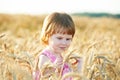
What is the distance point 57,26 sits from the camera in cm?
302

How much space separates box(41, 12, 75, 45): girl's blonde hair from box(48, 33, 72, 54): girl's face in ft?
0.07

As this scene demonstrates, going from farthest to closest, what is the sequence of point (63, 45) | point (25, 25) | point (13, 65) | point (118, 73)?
point (25, 25) → point (63, 45) → point (118, 73) → point (13, 65)

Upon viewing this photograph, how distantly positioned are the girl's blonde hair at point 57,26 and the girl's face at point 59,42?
0.02 meters

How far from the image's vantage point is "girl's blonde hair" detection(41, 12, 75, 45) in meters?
3.00

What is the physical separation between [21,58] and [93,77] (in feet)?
1.15

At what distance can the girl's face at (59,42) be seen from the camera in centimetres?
296

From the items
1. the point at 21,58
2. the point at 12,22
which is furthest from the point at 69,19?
the point at 12,22

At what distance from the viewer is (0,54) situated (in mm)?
2568

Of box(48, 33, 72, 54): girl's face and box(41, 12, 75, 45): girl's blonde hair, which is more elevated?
box(41, 12, 75, 45): girl's blonde hair

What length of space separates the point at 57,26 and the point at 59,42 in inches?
4.0

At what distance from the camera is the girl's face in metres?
2.96

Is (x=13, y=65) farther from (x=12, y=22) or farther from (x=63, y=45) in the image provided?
(x=12, y=22)

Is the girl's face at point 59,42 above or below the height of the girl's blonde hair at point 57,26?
below

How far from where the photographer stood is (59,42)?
2965 mm
